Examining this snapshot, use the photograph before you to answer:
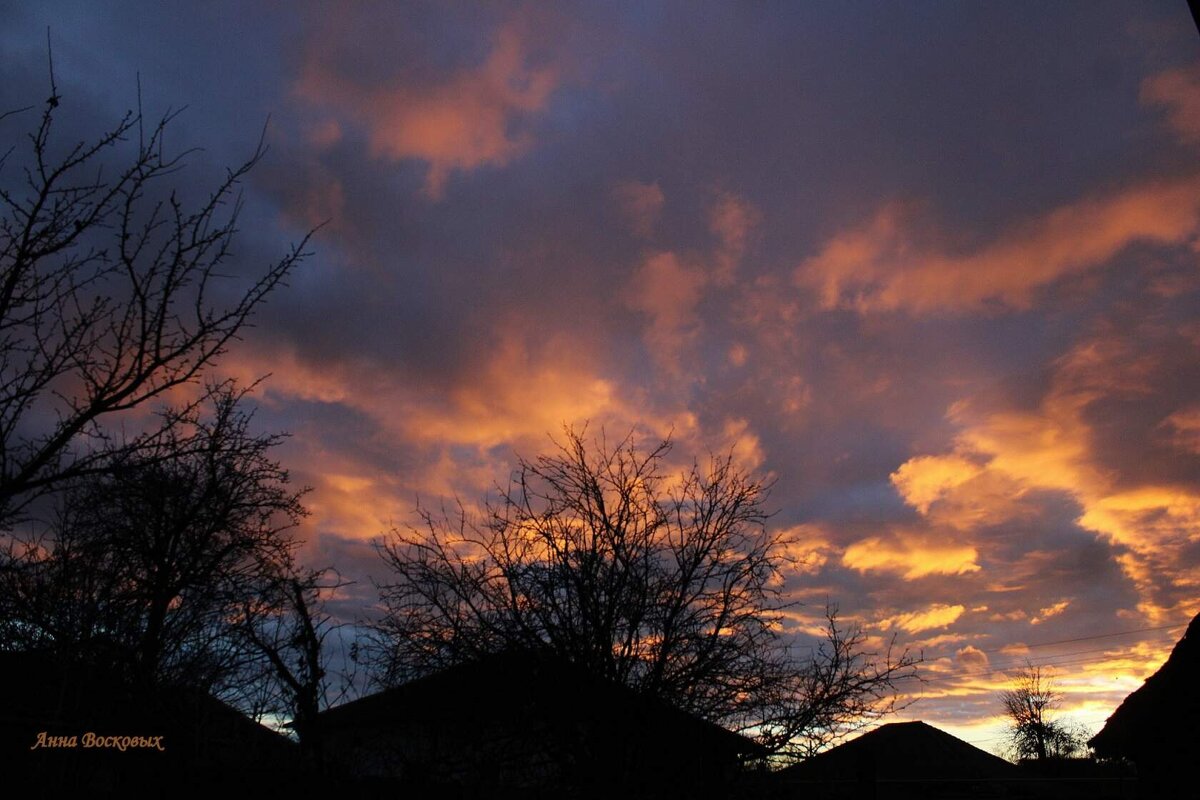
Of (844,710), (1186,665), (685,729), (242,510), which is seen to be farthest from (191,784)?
(1186,665)

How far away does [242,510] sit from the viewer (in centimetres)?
1211

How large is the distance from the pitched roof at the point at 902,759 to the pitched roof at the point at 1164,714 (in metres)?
1.86

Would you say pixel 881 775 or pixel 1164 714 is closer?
pixel 1164 714

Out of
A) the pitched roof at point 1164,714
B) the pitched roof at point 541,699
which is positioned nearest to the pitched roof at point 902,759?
the pitched roof at point 541,699

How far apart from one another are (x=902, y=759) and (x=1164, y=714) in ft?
20.7

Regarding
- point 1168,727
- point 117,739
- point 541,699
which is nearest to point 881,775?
point 1168,727

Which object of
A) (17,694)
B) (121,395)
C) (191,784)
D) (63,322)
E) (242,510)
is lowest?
(191,784)

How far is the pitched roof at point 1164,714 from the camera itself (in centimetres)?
990

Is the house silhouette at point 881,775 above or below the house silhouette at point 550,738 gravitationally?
below

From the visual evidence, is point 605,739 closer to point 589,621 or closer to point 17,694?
point 589,621

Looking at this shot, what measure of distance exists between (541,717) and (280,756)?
7.78 ft

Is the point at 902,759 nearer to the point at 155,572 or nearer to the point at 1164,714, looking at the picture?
the point at 1164,714

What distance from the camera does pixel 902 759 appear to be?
1598 cm

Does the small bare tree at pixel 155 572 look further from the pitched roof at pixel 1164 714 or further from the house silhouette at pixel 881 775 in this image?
the pitched roof at pixel 1164 714
